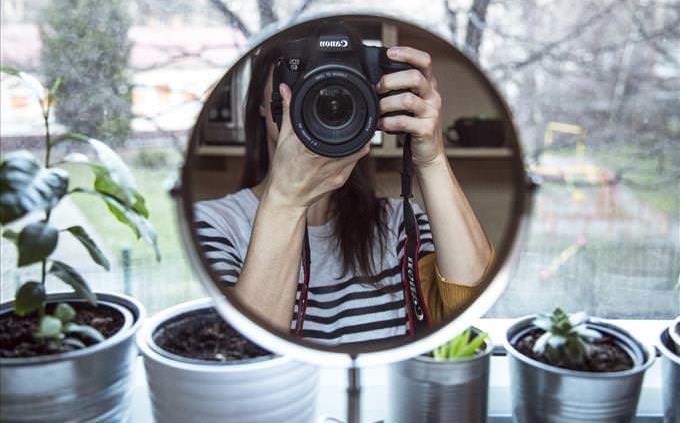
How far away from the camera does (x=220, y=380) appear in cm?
65

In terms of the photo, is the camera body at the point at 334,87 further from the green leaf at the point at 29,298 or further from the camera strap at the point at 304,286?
the green leaf at the point at 29,298

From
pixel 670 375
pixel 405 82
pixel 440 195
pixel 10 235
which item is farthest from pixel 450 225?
pixel 10 235

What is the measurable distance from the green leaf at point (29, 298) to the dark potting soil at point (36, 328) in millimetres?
40

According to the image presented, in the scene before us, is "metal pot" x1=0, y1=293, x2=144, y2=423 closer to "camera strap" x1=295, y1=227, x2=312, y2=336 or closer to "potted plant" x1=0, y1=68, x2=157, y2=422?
"potted plant" x1=0, y1=68, x2=157, y2=422

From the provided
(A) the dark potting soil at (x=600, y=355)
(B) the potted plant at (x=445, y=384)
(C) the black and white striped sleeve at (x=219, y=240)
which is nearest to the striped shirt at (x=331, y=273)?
(C) the black and white striped sleeve at (x=219, y=240)

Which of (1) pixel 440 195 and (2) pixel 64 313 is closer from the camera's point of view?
(1) pixel 440 195

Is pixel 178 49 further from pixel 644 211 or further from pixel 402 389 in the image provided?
pixel 644 211

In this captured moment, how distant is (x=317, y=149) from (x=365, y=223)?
170 mm

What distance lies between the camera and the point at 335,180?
1.74 feet

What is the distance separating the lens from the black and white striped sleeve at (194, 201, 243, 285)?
537 mm

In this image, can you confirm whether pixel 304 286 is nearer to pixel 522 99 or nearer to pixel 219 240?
pixel 219 240

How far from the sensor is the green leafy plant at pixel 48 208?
0.61 meters

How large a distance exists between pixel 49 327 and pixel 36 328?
0.26ft

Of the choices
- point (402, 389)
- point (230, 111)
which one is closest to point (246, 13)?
point (230, 111)
